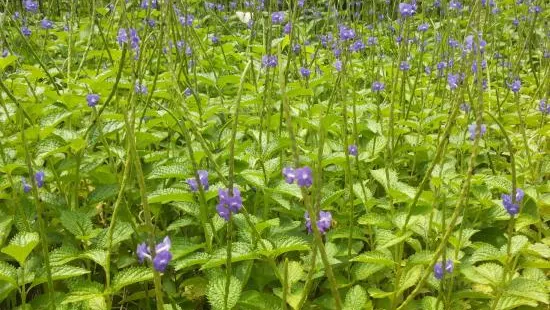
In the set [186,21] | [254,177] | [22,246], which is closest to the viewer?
[22,246]

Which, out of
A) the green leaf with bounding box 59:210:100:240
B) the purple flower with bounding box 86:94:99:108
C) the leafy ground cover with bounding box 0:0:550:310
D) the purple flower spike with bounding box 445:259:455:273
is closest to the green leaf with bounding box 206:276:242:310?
the leafy ground cover with bounding box 0:0:550:310

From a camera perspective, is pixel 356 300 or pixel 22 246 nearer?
pixel 22 246

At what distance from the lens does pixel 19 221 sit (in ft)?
5.64

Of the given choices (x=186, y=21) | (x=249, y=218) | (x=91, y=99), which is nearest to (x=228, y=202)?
(x=249, y=218)

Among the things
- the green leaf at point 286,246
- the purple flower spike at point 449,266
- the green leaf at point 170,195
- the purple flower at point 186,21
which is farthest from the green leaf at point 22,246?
the purple flower spike at point 449,266

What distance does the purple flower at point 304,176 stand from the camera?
3.40 ft

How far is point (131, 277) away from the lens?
4.63 ft

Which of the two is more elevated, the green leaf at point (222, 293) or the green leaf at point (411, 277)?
the green leaf at point (222, 293)

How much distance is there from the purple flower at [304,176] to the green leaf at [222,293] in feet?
1.62

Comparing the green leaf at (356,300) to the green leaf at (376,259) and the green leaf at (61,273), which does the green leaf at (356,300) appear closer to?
the green leaf at (376,259)

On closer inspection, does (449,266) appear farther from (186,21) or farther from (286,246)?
(186,21)

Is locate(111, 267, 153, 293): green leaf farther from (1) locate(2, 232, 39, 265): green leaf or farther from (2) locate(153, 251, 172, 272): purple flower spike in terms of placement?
(2) locate(153, 251, 172, 272): purple flower spike

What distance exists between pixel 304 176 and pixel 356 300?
608 mm

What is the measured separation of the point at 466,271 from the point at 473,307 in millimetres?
175
